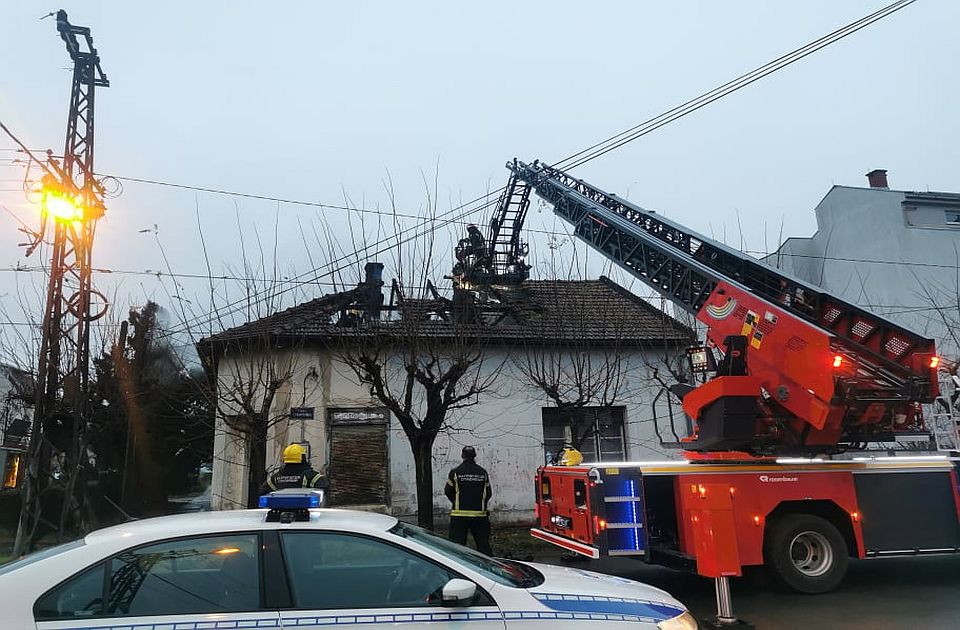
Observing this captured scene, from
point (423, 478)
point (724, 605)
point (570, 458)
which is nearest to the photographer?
point (724, 605)

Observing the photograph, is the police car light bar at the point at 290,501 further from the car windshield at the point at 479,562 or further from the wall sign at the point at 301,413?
the wall sign at the point at 301,413

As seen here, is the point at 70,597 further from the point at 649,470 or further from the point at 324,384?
the point at 324,384

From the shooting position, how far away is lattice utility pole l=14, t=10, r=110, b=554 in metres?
11.6

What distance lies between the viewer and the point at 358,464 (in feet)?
45.1

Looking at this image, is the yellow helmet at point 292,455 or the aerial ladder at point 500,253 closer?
the yellow helmet at point 292,455

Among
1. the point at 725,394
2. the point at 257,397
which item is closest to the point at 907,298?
the point at 725,394

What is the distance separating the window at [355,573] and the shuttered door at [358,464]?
10.6 m

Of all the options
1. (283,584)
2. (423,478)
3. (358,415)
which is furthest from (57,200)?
(283,584)

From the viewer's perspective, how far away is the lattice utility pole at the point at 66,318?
38.0 feet

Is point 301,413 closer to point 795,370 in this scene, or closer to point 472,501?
point 472,501

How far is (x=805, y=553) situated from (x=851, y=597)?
0.66 metres

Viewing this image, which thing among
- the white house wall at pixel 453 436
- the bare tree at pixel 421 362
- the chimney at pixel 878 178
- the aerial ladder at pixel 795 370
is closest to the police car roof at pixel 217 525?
the aerial ladder at pixel 795 370

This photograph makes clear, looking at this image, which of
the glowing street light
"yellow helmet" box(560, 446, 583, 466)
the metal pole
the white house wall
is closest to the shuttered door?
the white house wall

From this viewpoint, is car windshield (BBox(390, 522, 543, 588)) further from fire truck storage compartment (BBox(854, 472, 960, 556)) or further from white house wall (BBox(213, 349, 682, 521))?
white house wall (BBox(213, 349, 682, 521))
